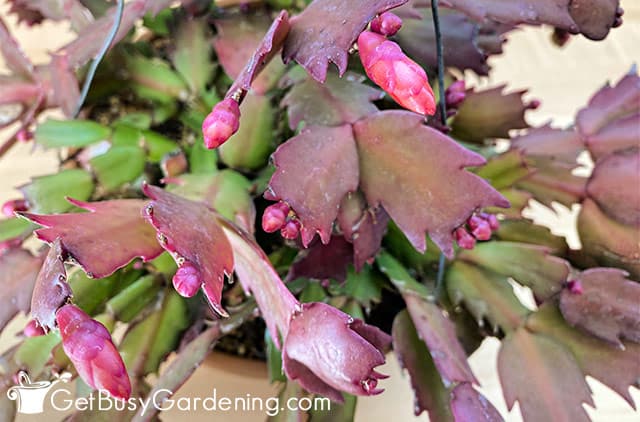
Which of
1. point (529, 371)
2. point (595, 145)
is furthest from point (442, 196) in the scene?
point (595, 145)

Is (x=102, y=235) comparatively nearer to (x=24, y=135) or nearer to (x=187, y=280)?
(x=187, y=280)

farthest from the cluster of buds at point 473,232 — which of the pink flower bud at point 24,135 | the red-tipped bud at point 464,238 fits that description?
the pink flower bud at point 24,135

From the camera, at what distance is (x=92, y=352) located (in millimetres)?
325

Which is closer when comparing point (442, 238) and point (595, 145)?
point (442, 238)

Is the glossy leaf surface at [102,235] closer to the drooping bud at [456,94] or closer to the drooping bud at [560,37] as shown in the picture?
the drooping bud at [456,94]

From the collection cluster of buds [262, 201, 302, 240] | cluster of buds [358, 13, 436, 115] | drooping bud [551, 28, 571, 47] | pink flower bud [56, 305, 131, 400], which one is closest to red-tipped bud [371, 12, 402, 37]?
cluster of buds [358, 13, 436, 115]

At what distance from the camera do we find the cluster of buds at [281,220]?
0.41 meters

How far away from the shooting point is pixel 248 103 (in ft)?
1.93

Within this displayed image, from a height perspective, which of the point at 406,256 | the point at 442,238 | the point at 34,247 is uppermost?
the point at 442,238

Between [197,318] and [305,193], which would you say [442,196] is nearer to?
[305,193]

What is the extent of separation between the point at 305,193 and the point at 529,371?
0.23 m

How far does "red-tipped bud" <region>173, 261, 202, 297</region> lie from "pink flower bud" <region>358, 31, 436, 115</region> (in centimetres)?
14

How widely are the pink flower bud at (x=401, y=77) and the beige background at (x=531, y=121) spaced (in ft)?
1.23

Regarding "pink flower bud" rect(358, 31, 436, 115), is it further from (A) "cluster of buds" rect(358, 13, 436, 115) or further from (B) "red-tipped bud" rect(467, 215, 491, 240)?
(B) "red-tipped bud" rect(467, 215, 491, 240)
